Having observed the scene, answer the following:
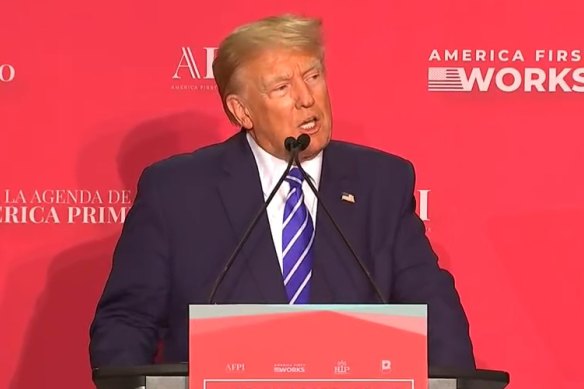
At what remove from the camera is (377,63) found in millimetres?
2846

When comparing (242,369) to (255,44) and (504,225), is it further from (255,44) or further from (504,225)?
(504,225)

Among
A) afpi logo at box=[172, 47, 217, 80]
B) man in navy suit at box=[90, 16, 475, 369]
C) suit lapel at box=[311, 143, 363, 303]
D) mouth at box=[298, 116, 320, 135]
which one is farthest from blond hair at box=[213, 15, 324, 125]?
afpi logo at box=[172, 47, 217, 80]

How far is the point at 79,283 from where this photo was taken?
2.90 meters

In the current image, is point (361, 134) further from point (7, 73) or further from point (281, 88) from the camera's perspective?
point (7, 73)

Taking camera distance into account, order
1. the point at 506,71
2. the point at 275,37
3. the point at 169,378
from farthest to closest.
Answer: the point at 506,71 → the point at 275,37 → the point at 169,378

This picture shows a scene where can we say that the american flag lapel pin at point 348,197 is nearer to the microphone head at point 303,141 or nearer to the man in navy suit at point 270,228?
the man in navy suit at point 270,228

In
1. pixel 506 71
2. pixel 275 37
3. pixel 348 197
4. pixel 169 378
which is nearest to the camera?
pixel 169 378

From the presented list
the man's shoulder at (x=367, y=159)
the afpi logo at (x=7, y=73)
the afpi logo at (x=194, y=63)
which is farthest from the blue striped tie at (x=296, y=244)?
the afpi logo at (x=7, y=73)

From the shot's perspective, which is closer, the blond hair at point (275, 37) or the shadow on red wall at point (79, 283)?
the blond hair at point (275, 37)

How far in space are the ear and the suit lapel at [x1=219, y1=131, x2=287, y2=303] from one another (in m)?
0.04

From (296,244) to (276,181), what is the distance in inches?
5.4

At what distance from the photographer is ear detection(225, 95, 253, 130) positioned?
7.57ft

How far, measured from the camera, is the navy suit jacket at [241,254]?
218 cm

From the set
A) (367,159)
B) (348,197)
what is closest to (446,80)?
(367,159)
